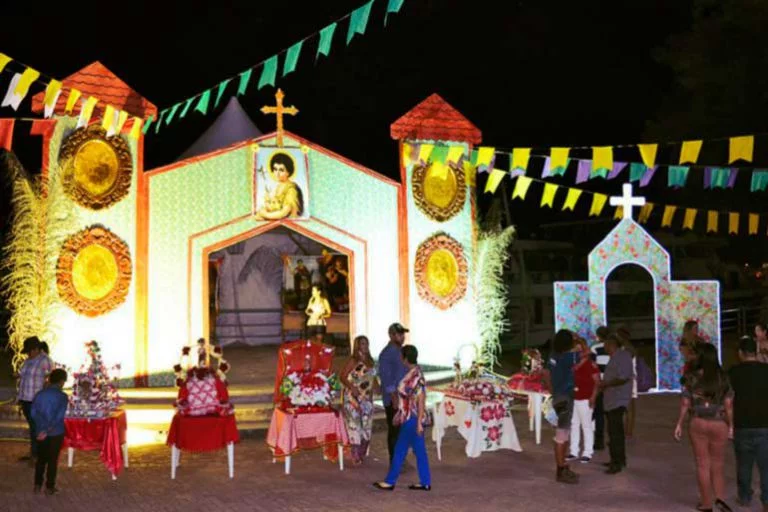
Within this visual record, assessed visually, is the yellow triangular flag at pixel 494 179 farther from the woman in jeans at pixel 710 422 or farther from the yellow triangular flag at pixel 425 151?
the woman in jeans at pixel 710 422

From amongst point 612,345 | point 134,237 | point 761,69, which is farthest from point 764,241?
point 134,237

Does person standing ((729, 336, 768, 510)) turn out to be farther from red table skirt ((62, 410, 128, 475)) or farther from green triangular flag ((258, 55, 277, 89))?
green triangular flag ((258, 55, 277, 89))

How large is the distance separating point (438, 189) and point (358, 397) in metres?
6.48

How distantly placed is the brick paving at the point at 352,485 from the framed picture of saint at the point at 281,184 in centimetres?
446

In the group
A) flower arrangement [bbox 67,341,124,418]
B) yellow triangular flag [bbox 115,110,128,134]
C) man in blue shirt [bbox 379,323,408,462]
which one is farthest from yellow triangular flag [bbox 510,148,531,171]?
flower arrangement [bbox 67,341,124,418]

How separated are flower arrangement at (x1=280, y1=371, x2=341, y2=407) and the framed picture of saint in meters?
4.90

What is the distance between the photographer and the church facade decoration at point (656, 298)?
46.0 feet

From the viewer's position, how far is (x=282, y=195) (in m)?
13.4

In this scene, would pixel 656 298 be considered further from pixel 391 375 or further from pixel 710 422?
pixel 710 422

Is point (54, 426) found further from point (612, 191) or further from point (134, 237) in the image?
point (612, 191)

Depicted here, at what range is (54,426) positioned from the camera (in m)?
7.59

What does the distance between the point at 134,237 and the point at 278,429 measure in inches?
199

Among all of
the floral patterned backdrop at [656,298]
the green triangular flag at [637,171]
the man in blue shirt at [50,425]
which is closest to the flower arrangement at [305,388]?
the man in blue shirt at [50,425]

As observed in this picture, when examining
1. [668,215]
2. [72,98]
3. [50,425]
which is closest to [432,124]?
[668,215]
